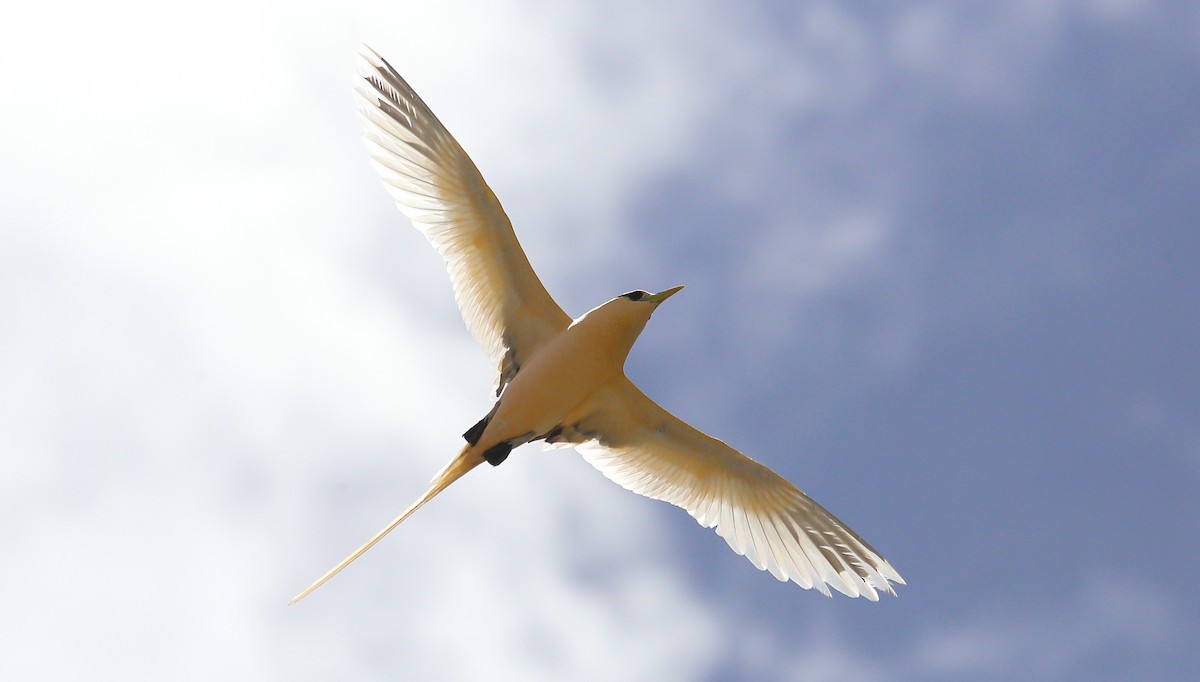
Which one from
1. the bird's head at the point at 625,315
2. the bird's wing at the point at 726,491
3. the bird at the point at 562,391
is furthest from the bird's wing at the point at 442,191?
the bird's wing at the point at 726,491

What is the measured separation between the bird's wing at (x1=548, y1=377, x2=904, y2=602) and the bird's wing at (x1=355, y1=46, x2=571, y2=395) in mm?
1839

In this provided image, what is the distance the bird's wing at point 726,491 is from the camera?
13.2 meters

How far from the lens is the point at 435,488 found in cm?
1205

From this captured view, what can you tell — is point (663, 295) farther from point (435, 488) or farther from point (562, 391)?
point (435, 488)

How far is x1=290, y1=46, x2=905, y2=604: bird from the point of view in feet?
40.5

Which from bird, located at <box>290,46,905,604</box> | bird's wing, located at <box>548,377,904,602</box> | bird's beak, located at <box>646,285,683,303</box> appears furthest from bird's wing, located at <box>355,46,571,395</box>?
bird's wing, located at <box>548,377,904,602</box>

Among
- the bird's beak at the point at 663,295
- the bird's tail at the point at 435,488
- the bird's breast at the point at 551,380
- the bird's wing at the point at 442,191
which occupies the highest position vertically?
the bird's beak at the point at 663,295

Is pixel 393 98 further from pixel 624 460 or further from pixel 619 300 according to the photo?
pixel 624 460

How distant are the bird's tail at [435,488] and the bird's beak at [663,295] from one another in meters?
2.74

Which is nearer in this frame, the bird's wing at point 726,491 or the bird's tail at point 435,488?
the bird's tail at point 435,488

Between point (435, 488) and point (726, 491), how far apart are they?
3.81 metres

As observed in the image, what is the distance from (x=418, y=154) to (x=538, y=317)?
2358 millimetres

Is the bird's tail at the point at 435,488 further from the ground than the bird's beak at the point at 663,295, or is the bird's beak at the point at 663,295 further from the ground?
the bird's beak at the point at 663,295

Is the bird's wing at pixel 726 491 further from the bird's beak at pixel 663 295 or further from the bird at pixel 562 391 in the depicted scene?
the bird's beak at pixel 663 295
